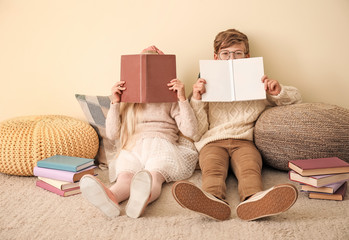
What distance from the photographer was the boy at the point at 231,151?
995mm

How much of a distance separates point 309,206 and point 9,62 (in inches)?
70.2

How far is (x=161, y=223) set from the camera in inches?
40.6

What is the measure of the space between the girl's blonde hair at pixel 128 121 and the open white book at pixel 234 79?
35 centimetres

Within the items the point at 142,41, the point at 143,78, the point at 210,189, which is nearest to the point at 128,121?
the point at 143,78

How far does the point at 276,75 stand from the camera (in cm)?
178

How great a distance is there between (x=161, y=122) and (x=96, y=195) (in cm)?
64

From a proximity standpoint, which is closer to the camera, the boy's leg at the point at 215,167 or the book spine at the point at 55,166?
the boy's leg at the point at 215,167

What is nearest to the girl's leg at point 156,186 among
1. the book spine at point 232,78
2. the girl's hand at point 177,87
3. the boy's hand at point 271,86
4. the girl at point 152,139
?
the girl at point 152,139

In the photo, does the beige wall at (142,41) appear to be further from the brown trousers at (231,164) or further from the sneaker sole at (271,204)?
the sneaker sole at (271,204)

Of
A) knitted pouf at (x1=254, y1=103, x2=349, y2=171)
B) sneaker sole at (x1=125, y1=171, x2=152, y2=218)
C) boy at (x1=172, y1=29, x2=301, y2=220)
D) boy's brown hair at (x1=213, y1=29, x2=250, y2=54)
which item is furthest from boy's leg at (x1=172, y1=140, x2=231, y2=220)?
boy's brown hair at (x1=213, y1=29, x2=250, y2=54)

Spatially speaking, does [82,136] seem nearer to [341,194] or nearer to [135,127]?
[135,127]

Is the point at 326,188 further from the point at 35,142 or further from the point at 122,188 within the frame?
the point at 35,142

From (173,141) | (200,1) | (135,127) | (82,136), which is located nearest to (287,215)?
(173,141)

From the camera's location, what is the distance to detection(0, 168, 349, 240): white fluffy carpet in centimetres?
95
